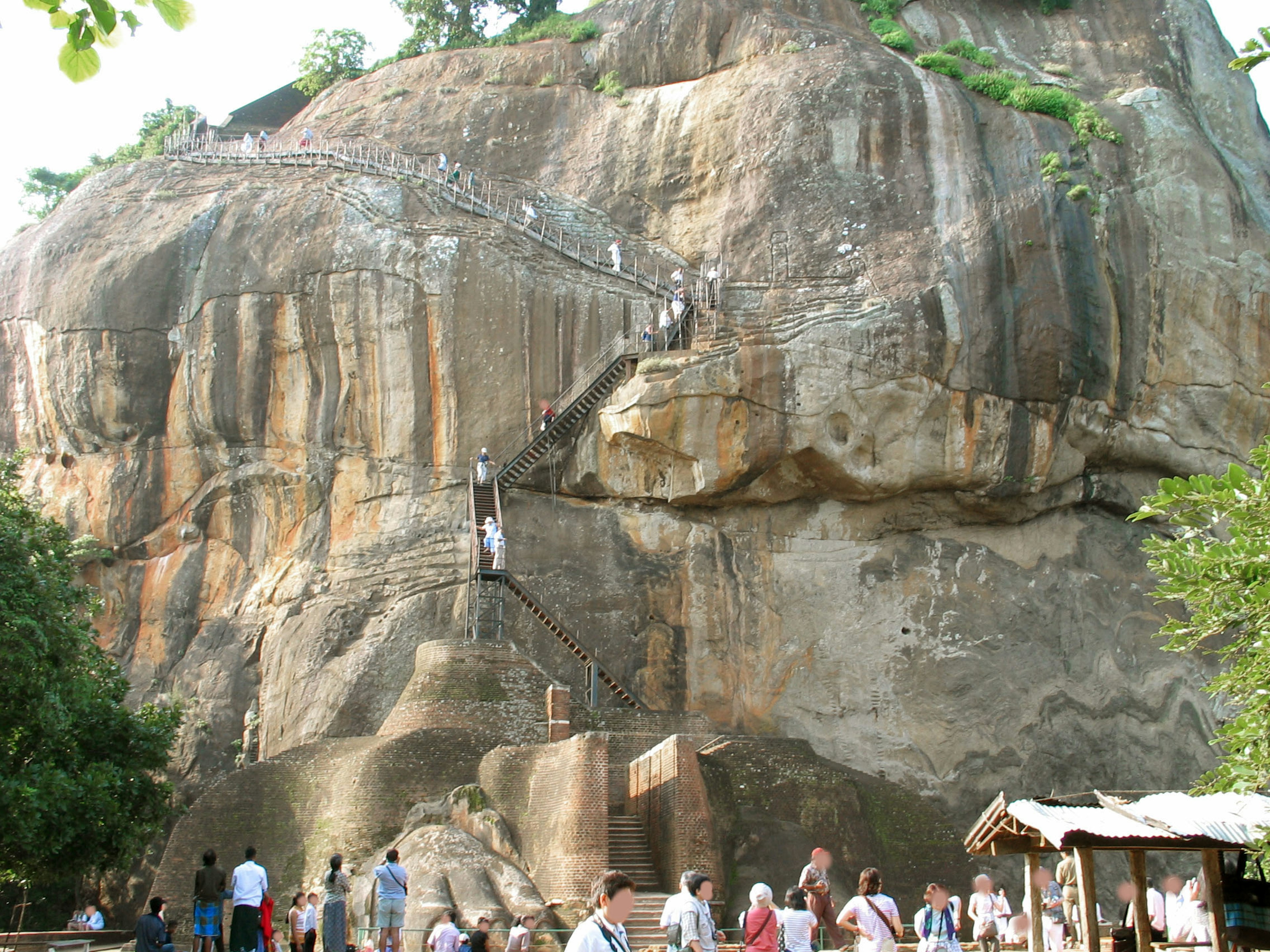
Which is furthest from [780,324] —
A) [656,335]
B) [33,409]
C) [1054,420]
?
[33,409]

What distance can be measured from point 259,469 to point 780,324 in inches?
462

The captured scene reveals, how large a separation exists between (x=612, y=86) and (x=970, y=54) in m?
9.03

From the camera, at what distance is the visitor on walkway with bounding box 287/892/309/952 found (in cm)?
1420

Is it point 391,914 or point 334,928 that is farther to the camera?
point 334,928

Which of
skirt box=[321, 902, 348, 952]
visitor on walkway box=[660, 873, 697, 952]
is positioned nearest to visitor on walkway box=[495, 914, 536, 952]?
skirt box=[321, 902, 348, 952]

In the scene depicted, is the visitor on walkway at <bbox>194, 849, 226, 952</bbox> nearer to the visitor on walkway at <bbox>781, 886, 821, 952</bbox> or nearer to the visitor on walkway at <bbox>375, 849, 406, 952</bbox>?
the visitor on walkway at <bbox>375, 849, 406, 952</bbox>

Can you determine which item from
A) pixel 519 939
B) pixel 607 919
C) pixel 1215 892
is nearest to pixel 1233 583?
pixel 1215 892

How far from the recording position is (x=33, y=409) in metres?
30.5

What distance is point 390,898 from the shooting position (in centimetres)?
1320

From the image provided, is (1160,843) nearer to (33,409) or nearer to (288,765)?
(288,765)

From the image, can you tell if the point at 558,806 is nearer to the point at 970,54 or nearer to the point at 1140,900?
the point at 1140,900

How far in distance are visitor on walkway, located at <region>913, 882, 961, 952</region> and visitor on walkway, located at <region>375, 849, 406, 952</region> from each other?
515cm

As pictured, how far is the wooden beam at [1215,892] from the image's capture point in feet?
38.4

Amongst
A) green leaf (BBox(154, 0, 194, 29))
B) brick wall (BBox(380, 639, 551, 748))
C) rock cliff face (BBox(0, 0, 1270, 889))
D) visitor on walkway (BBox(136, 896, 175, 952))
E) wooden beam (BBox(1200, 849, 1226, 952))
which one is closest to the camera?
green leaf (BBox(154, 0, 194, 29))
